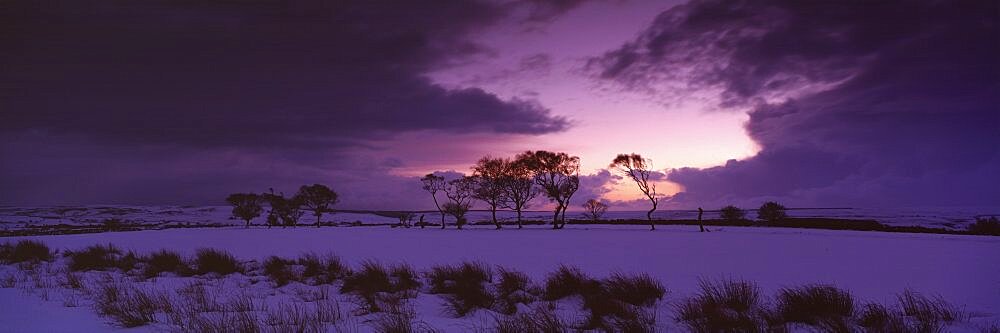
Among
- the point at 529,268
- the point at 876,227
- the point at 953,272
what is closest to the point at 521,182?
the point at 876,227

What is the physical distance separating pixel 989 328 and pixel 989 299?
336cm

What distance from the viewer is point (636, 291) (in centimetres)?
859

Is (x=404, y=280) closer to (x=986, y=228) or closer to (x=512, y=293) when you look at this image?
(x=512, y=293)

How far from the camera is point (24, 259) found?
17250 mm

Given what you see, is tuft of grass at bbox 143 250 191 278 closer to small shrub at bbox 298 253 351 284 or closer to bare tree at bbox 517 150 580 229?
small shrub at bbox 298 253 351 284

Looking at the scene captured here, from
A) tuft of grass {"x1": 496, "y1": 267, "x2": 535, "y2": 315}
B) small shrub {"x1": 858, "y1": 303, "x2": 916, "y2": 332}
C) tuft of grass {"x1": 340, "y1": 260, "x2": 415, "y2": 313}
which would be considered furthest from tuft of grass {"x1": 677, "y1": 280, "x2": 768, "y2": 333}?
tuft of grass {"x1": 340, "y1": 260, "x2": 415, "y2": 313}

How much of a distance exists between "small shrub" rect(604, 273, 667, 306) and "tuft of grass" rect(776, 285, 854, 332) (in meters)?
1.95

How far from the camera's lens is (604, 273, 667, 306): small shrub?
27.3ft

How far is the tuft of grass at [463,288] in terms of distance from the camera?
8188 mm

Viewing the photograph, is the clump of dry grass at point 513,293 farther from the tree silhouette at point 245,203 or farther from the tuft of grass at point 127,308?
the tree silhouette at point 245,203

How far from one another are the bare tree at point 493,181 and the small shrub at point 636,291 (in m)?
41.7

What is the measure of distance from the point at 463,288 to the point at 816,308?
18.9 ft

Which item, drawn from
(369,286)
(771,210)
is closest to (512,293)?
(369,286)

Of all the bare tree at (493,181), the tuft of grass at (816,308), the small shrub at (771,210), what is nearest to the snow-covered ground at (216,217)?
the small shrub at (771,210)
